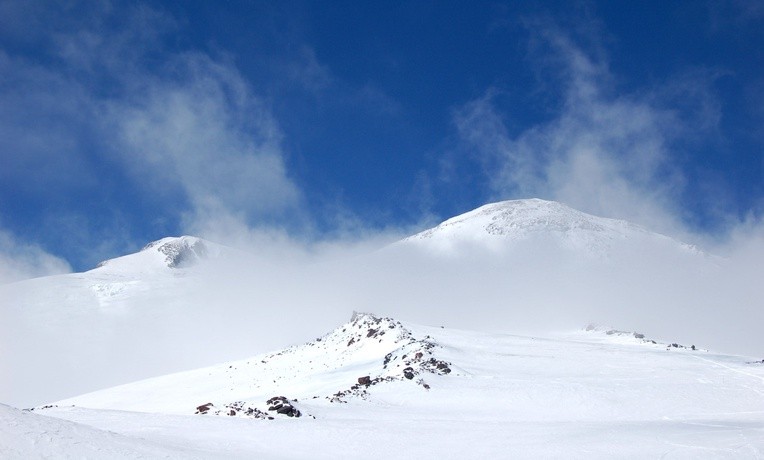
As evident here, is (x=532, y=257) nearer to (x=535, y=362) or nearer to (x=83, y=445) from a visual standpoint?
(x=535, y=362)

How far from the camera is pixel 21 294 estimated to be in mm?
117125

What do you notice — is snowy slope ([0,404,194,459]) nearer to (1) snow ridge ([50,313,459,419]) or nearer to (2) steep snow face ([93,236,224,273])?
(1) snow ridge ([50,313,459,419])

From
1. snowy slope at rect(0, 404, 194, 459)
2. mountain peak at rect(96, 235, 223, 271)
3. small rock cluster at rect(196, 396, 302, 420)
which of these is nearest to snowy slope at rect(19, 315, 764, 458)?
small rock cluster at rect(196, 396, 302, 420)

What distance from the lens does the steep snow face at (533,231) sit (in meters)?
147

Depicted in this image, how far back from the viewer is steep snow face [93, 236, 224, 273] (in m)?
162

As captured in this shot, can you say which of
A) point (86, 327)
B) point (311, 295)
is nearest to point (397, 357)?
point (311, 295)

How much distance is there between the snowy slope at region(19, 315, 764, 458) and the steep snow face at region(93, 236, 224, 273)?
13388cm

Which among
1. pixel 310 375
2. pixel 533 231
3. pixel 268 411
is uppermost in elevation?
pixel 533 231

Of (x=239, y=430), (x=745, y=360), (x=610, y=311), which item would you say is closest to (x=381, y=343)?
(x=239, y=430)

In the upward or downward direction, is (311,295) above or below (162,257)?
below

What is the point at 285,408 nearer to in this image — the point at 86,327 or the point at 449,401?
the point at 449,401

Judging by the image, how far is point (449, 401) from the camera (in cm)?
2275

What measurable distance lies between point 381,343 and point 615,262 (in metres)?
111

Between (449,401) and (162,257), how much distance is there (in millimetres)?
171508
